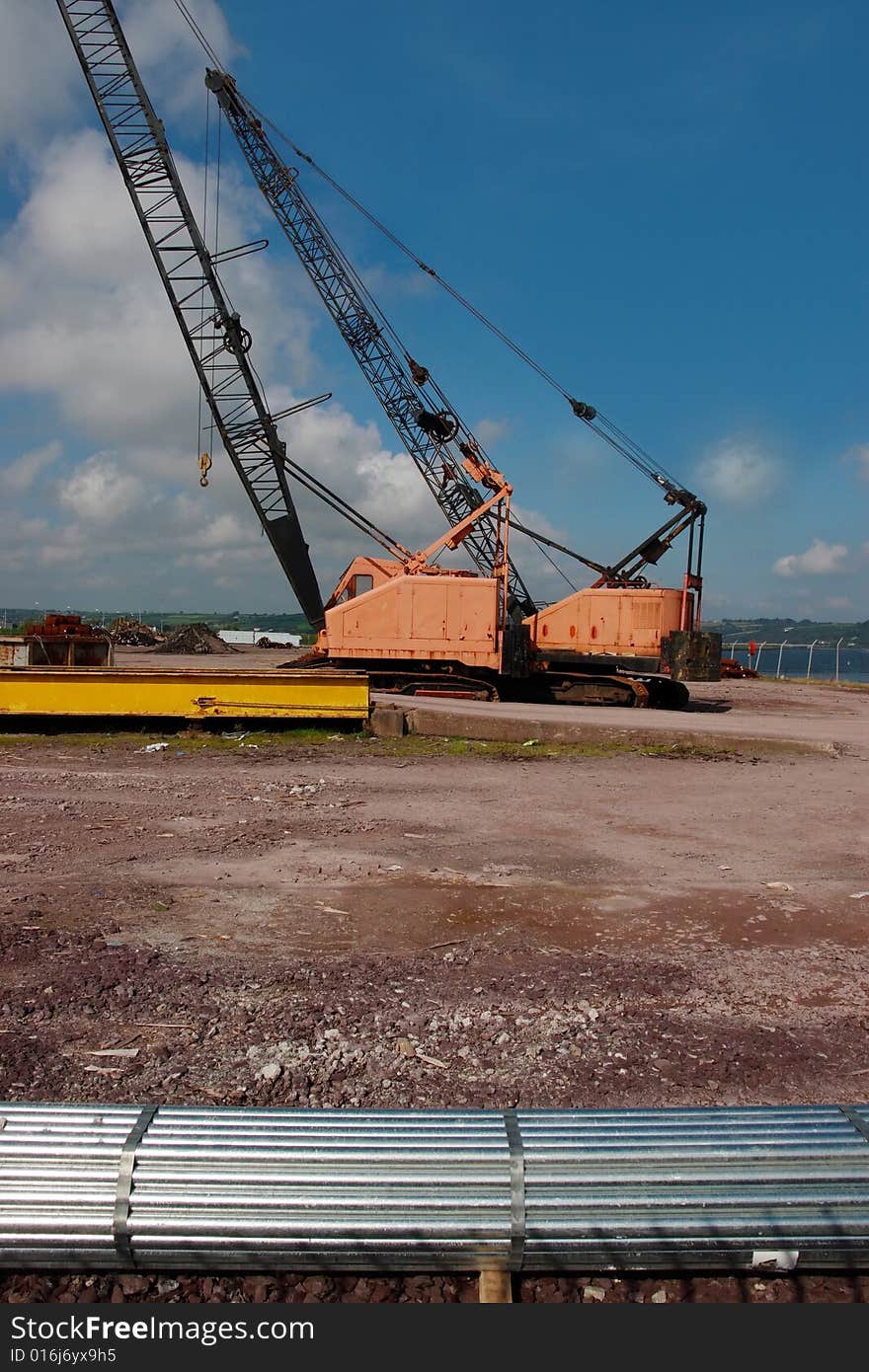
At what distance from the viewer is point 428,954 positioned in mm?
4629

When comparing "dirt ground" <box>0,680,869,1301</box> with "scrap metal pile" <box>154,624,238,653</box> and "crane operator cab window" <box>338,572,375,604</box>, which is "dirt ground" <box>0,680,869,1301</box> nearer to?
"crane operator cab window" <box>338,572,375,604</box>

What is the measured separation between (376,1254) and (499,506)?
18246mm

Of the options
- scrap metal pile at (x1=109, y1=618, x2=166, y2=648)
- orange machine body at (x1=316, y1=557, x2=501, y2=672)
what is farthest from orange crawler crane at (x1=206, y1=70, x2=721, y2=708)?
scrap metal pile at (x1=109, y1=618, x2=166, y2=648)

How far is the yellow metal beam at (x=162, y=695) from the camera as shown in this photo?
12.6 m

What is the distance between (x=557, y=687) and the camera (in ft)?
58.6

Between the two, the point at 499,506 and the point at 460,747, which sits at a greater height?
the point at 499,506

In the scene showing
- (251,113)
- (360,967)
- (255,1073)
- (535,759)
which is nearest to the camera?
(255,1073)

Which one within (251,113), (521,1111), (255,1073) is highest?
(251,113)

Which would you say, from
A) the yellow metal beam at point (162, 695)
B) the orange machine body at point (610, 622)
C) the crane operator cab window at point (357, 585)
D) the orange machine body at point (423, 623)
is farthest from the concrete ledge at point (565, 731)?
the crane operator cab window at point (357, 585)

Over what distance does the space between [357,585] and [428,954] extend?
49.5 feet

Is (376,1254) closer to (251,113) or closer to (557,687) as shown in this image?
(557,687)

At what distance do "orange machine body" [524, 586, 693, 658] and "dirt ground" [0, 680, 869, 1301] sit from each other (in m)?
9.33

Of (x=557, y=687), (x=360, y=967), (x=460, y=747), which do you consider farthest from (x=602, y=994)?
(x=557, y=687)

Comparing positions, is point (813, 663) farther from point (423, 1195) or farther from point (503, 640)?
point (423, 1195)
